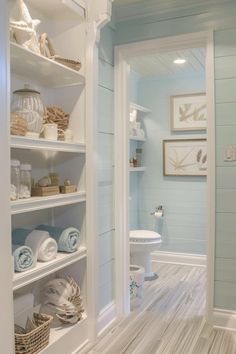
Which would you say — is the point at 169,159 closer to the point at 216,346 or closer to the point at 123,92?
the point at 123,92

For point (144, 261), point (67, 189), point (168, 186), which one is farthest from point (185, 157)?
point (67, 189)

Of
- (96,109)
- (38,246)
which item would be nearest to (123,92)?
(96,109)

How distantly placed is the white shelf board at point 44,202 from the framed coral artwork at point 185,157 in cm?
230

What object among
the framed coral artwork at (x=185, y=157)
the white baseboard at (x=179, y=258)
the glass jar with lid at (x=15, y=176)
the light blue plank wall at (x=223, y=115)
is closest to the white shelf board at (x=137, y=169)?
the framed coral artwork at (x=185, y=157)

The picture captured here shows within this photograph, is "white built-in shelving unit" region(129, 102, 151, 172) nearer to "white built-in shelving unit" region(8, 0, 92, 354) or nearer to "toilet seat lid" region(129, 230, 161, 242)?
"toilet seat lid" region(129, 230, 161, 242)

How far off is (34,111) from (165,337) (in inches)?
71.6

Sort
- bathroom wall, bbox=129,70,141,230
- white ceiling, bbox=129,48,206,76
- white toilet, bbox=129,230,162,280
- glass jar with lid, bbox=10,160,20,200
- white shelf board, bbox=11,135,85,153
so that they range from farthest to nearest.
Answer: bathroom wall, bbox=129,70,141,230, white toilet, bbox=129,230,162,280, white ceiling, bbox=129,48,206,76, glass jar with lid, bbox=10,160,20,200, white shelf board, bbox=11,135,85,153

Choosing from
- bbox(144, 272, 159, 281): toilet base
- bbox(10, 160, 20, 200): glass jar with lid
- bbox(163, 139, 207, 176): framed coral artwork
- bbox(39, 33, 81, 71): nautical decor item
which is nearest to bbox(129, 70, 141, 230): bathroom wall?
bbox(163, 139, 207, 176): framed coral artwork

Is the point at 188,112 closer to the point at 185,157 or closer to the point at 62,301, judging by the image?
the point at 185,157

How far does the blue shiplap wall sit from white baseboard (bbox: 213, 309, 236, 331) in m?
0.82

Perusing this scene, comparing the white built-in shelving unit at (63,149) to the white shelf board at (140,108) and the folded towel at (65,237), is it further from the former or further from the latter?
the white shelf board at (140,108)

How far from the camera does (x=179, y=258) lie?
4.43m

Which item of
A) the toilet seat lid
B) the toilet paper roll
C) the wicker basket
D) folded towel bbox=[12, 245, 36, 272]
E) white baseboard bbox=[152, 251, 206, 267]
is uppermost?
folded towel bbox=[12, 245, 36, 272]

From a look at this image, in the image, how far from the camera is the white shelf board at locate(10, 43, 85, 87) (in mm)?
1870
